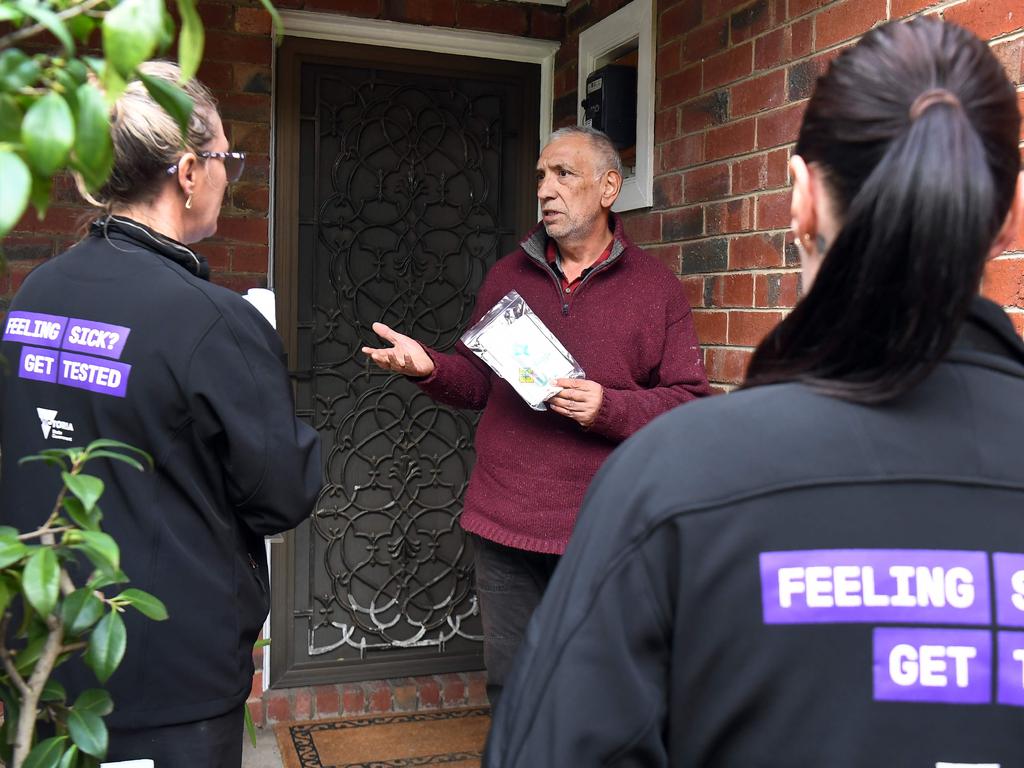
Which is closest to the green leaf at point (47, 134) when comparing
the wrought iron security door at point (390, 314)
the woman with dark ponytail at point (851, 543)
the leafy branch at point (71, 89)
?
the leafy branch at point (71, 89)

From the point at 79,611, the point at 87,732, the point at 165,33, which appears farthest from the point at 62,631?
the point at 165,33

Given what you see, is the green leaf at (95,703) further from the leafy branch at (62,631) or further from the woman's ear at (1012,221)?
the woman's ear at (1012,221)

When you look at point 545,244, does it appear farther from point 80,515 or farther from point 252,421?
point 80,515

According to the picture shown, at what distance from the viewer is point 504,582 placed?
3.03 m

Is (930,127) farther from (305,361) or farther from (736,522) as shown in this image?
(305,361)

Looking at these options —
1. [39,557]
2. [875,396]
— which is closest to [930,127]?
[875,396]

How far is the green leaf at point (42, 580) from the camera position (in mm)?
1048

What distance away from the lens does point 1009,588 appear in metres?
0.94

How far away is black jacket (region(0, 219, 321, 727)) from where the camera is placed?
1719 millimetres

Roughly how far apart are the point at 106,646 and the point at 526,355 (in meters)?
1.63

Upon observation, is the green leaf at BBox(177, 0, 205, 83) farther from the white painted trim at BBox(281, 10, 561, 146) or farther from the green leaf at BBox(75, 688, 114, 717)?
the white painted trim at BBox(281, 10, 561, 146)

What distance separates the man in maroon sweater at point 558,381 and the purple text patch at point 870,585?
70.1 inches

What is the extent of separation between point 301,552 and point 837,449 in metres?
3.36

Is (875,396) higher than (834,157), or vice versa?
(834,157)
